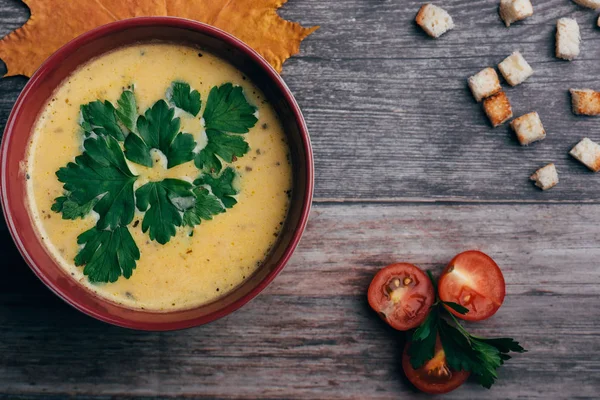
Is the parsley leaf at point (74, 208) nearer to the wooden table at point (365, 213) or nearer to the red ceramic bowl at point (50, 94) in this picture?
the red ceramic bowl at point (50, 94)

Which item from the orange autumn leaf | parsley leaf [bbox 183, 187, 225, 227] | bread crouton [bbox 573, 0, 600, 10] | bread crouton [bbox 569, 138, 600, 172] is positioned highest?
the orange autumn leaf

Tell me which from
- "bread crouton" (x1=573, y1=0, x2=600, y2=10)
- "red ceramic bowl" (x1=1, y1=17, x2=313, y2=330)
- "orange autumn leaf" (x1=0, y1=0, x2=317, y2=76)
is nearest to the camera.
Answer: "red ceramic bowl" (x1=1, y1=17, x2=313, y2=330)

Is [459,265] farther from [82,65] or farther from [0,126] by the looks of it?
[0,126]

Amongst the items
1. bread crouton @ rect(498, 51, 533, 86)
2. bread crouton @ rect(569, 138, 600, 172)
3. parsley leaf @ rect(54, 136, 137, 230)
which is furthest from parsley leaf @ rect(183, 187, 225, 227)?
bread crouton @ rect(569, 138, 600, 172)

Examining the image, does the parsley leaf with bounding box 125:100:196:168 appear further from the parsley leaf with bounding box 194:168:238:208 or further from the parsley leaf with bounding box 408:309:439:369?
the parsley leaf with bounding box 408:309:439:369

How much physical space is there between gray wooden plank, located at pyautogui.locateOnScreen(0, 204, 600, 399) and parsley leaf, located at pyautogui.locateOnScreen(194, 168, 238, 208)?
0.31 m

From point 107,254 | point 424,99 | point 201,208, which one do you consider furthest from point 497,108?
point 107,254

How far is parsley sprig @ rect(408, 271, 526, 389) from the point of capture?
1.50 metres

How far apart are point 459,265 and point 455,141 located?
34cm

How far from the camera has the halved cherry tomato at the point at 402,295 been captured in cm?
156

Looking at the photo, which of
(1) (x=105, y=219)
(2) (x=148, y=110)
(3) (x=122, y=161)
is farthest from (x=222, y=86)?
(1) (x=105, y=219)

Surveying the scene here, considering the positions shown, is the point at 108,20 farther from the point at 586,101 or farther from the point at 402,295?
the point at 586,101

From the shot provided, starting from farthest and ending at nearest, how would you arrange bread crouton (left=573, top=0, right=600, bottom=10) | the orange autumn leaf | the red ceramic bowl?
bread crouton (left=573, top=0, right=600, bottom=10), the orange autumn leaf, the red ceramic bowl

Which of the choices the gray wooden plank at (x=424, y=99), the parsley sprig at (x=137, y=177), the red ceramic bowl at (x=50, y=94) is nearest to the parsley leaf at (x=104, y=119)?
the parsley sprig at (x=137, y=177)
